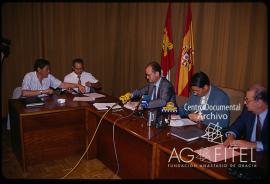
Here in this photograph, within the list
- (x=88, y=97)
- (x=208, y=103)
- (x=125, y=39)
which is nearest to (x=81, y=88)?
(x=88, y=97)

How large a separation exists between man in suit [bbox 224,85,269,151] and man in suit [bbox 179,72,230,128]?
0.35 m

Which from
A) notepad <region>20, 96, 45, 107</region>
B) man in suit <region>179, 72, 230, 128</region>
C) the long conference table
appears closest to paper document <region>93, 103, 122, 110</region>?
the long conference table

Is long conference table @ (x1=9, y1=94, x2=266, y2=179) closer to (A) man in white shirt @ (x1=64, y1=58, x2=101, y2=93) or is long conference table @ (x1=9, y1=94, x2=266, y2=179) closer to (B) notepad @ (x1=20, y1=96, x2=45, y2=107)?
(B) notepad @ (x1=20, y1=96, x2=45, y2=107)

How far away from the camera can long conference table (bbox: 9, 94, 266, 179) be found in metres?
2.42

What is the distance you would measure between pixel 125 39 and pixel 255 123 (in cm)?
423

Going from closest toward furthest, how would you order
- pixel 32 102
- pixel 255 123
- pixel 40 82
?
pixel 255 123 → pixel 32 102 → pixel 40 82

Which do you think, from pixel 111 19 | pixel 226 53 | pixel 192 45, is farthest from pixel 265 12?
pixel 111 19

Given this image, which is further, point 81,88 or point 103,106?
point 81,88

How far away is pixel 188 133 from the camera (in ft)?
8.29

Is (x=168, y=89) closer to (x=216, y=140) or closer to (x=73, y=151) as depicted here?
(x=216, y=140)

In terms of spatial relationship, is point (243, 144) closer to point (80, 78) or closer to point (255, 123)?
point (255, 123)

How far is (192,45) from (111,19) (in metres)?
2.58

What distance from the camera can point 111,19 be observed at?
632cm

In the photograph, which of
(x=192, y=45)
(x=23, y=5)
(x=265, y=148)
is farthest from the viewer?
(x=23, y=5)
